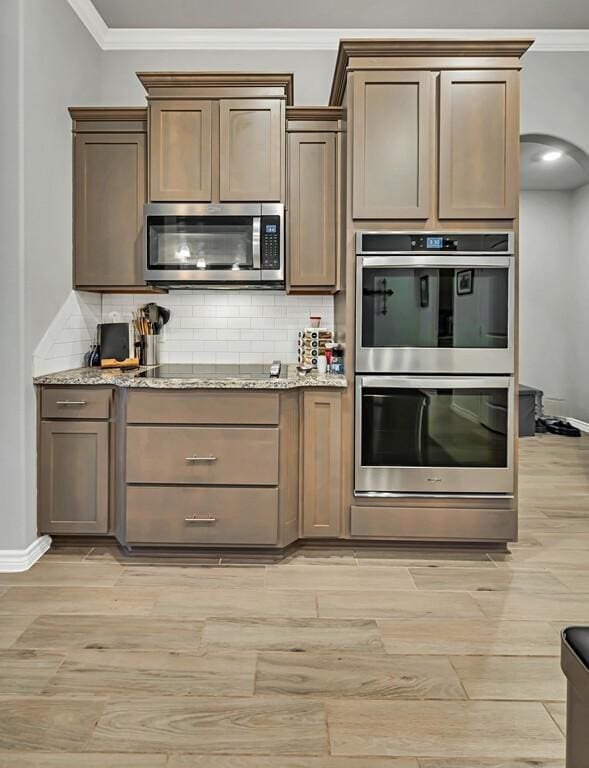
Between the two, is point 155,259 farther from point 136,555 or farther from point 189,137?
point 136,555

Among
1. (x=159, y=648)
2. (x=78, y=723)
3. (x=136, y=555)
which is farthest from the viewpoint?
(x=136, y=555)

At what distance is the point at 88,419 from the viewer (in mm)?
3229

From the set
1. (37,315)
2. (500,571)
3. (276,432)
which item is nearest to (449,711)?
(500,571)

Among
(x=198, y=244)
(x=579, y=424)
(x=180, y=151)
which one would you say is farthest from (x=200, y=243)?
(x=579, y=424)

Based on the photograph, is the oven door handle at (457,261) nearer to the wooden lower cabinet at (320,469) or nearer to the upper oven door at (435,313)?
the upper oven door at (435,313)

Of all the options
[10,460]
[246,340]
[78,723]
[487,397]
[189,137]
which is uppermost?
[189,137]

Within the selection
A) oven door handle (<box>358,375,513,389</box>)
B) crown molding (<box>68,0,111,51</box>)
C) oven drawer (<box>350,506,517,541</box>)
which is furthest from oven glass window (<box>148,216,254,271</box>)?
oven drawer (<box>350,506,517,541</box>)

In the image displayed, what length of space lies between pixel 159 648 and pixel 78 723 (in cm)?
46

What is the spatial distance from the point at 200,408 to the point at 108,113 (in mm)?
1752

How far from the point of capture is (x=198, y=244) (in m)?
3.46

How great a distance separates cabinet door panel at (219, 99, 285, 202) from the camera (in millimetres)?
3428

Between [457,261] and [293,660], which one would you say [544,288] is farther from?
[293,660]

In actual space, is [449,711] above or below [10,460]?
below

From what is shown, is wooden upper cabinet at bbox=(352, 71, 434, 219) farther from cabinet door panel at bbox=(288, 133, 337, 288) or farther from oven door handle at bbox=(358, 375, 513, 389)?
oven door handle at bbox=(358, 375, 513, 389)
